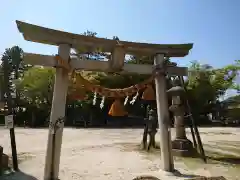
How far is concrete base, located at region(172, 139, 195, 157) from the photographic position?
10069 millimetres

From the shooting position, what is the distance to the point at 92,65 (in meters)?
6.21

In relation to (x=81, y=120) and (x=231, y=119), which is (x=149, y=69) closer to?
(x=81, y=120)

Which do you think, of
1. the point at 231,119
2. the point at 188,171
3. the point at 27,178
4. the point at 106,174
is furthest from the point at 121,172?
the point at 231,119

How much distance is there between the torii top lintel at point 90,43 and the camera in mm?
5559

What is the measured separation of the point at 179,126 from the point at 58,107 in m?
6.74

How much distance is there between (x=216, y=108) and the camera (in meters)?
34.7

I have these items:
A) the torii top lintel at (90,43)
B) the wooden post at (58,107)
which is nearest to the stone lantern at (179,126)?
the torii top lintel at (90,43)

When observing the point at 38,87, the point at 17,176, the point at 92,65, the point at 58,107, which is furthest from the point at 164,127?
the point at 38,87

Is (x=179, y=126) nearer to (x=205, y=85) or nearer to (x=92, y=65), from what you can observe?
(x=92, y=65)

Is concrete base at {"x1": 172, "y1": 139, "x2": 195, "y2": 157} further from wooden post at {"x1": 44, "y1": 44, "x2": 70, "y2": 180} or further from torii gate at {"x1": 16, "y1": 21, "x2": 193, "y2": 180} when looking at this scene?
wooden post at {"x1": 44, "y1": 44, "x2": 70, "y2": 180}

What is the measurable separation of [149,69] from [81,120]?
2336 centimetres

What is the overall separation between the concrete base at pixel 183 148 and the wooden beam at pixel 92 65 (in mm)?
4260

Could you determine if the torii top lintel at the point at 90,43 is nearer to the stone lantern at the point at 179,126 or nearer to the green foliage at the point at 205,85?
the stone lantern at the point at 179,126

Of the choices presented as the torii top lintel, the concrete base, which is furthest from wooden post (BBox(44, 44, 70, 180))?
the concrete base
